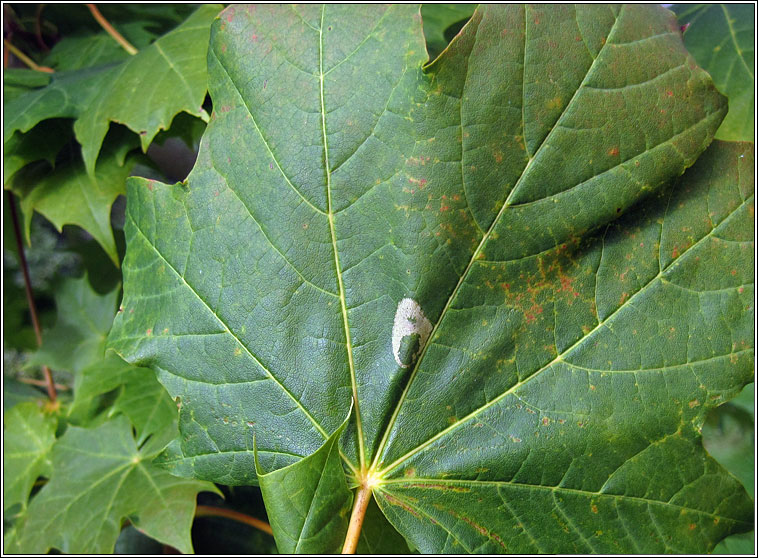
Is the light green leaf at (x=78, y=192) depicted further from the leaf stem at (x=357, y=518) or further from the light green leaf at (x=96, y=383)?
the leaf stem at (x=357, y=518)

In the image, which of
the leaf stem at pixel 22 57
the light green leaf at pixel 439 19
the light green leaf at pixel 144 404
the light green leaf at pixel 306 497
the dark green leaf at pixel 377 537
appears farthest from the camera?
the leaf stem at pixel 22 57

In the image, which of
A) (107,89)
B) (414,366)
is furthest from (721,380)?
(107,89)

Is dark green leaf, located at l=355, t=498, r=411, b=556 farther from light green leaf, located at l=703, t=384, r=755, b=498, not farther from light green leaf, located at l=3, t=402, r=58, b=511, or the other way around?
light green leaf, located at l=3, t=402, r=58, b=511

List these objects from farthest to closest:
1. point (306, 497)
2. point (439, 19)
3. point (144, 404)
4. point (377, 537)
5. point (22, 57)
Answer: point (22, 57) → point (144, 404) → point (439, 19) → point (377, 537) → point (306, 497)


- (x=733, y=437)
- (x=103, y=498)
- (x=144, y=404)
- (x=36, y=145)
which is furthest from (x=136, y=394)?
(x=733, y=437)

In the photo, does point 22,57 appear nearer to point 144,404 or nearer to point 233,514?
point 144,404

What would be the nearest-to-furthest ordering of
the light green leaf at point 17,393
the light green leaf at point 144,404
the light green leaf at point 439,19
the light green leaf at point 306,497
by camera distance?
the light green leaf at point 306,497, the light green leaf at point 439,19, the light green leaf at point 144,404, the light green leaf at point 17,393

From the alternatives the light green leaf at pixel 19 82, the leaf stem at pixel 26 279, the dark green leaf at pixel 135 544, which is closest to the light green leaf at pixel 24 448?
the leaf stem at pixel 26 279
